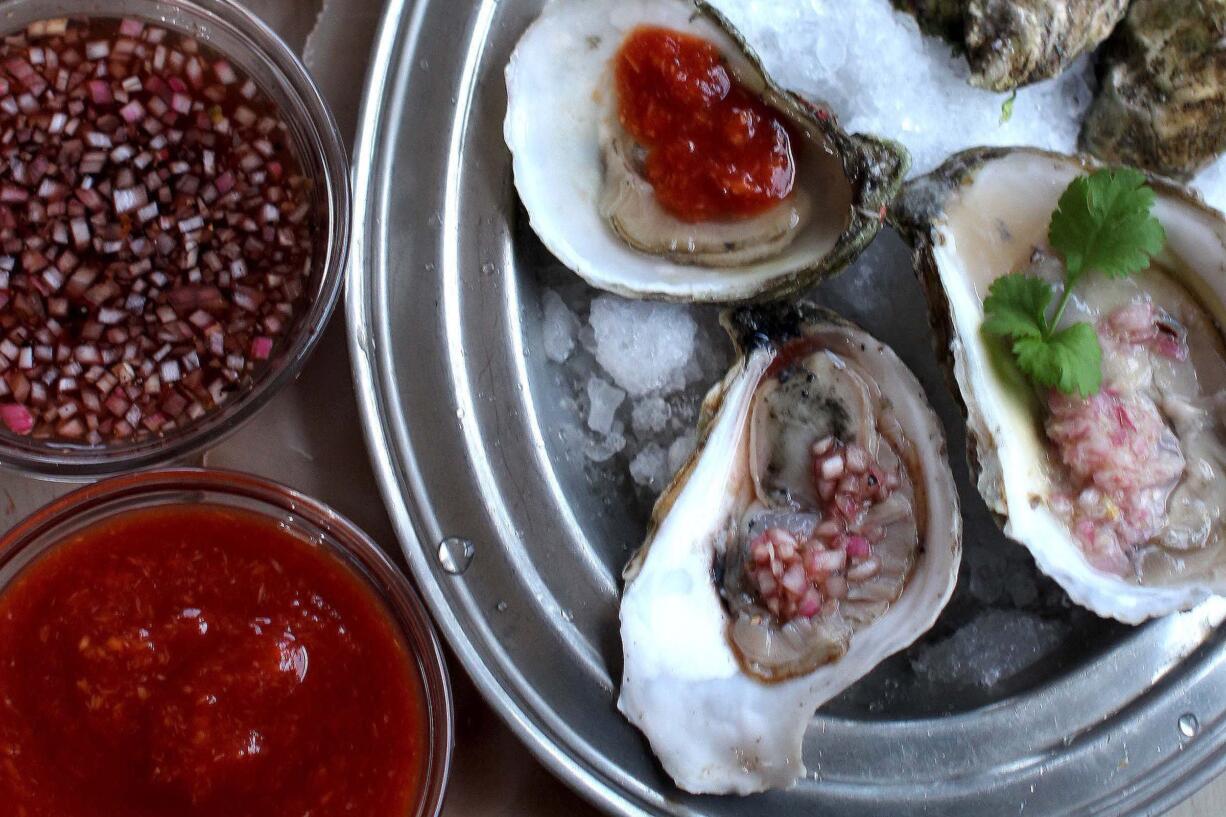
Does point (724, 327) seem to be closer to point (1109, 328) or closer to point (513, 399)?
point (513, 399)

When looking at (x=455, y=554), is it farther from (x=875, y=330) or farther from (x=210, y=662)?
(x=875, y=330)

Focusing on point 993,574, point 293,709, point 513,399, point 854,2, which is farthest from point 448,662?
point 854,2

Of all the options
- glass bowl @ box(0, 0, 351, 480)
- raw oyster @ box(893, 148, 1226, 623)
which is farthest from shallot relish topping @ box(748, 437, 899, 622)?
glass bowl @ box(0, 0, 351, 480)

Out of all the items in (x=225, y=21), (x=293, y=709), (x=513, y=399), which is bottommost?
(x=293, y=709)

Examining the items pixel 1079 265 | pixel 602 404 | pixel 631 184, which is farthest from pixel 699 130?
pixel 1079 265

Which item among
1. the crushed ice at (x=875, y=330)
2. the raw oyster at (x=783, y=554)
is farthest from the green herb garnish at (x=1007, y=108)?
the raw oyster at (x=783, y=554)

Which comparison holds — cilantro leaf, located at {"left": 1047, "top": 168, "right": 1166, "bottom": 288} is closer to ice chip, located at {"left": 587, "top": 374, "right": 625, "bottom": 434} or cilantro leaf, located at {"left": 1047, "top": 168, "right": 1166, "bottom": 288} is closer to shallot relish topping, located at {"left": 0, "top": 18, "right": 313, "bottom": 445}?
ice chip, located at {"left": 587, "top": 374, "right": 625, "bottom": 434}
